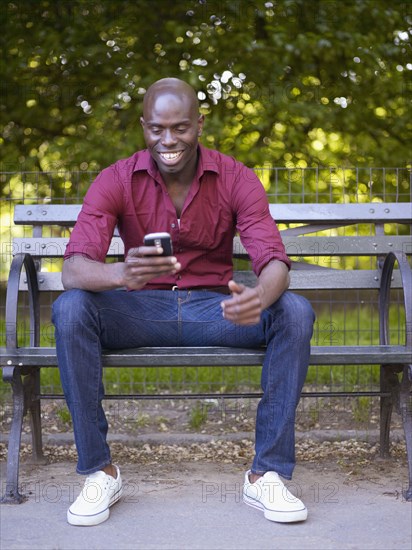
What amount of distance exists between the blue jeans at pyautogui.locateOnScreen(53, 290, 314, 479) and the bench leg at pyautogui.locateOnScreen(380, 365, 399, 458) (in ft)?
2.54

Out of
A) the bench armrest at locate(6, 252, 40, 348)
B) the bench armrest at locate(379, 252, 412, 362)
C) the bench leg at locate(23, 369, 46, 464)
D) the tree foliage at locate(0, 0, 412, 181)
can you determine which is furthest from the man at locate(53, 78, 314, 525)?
the tree foliage at locate(0, 0, 412, 181)

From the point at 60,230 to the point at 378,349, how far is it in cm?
272

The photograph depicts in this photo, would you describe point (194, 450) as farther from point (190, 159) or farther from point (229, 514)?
point (190, 159)

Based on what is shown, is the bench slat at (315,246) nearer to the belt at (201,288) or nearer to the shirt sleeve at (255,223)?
the belt at (201,288)

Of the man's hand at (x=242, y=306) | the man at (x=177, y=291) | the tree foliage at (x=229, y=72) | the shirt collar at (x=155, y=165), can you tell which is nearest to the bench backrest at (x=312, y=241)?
the man at (x=177, y=291)

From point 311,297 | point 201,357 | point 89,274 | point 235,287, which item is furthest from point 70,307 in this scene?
point 311,297

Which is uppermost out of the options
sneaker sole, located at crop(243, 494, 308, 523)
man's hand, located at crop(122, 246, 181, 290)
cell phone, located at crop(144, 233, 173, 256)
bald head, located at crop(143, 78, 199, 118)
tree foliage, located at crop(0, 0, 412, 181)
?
tree foliage, located at crop(0, 0, 412, 181)

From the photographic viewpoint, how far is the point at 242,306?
2686mm

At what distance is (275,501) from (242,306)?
76cm

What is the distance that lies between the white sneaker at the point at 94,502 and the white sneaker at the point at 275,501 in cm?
55

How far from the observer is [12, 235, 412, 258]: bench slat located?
12.8 ft

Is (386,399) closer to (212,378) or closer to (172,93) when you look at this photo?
(172,93)

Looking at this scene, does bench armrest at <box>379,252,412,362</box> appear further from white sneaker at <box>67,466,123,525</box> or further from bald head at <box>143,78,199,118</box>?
white sneaker at <box>67,466,123,525</box>

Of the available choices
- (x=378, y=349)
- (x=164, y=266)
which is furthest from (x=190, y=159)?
(x=378, y=349)
